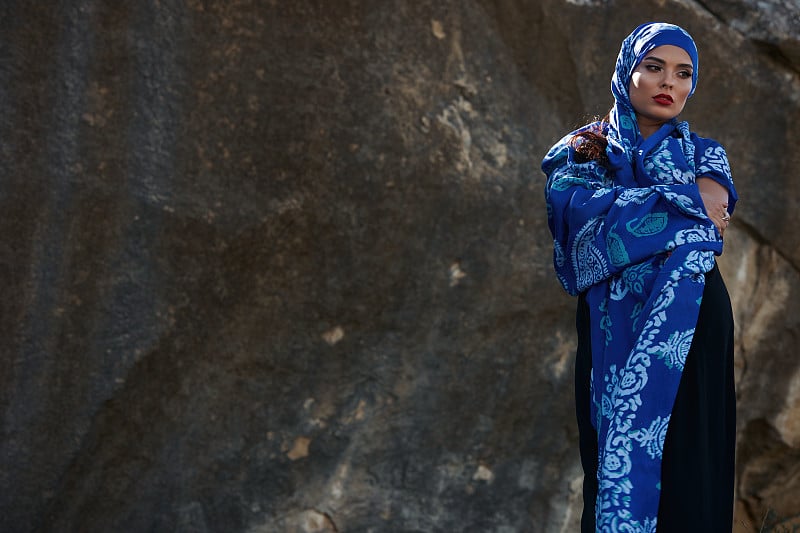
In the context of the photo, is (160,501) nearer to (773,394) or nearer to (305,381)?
(305,381)

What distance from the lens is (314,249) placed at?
11.1 ft

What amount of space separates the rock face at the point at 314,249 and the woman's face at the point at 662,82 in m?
1.02

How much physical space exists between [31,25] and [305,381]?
130cm

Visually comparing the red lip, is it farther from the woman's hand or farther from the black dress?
the black dress

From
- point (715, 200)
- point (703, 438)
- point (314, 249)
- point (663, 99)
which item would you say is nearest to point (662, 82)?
point (663, 99)

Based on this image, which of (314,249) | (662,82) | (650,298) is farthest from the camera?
(314,249)

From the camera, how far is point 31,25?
297cm

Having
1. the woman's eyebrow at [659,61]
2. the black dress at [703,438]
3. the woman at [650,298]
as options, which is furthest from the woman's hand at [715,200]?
the woman's eyebrow at [659,61]

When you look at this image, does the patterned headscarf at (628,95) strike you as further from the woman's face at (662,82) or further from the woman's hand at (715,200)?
the woman's hand at (715,200)

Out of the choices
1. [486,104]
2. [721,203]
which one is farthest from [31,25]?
[721,203]

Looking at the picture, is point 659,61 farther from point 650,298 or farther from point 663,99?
point 650,298

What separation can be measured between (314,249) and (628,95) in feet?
3.84

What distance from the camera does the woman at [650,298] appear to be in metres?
2.33

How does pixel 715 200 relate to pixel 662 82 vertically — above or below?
below
